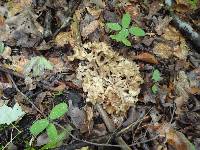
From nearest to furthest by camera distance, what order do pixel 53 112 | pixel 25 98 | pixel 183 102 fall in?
pixel 53 112 → pixel 25 98 → pixel 183 102

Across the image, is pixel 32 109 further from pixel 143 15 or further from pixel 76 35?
pixel 143 15

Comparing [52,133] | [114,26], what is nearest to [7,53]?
[52,133]

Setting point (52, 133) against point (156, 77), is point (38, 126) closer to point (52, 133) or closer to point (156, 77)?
point (52, 133)

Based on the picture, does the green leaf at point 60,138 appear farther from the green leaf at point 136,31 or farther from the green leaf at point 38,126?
the green leaf at point 136,31

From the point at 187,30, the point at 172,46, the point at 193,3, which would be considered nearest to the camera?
the point at 172,46

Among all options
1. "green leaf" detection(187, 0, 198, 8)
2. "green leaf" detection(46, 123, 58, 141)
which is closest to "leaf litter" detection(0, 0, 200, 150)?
"green leaf" detection(46, 123, 58, 141)

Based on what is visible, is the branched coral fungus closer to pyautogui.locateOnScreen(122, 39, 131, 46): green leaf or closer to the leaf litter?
the leaf litter

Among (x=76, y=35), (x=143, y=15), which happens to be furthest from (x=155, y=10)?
(x=76, y=35)
